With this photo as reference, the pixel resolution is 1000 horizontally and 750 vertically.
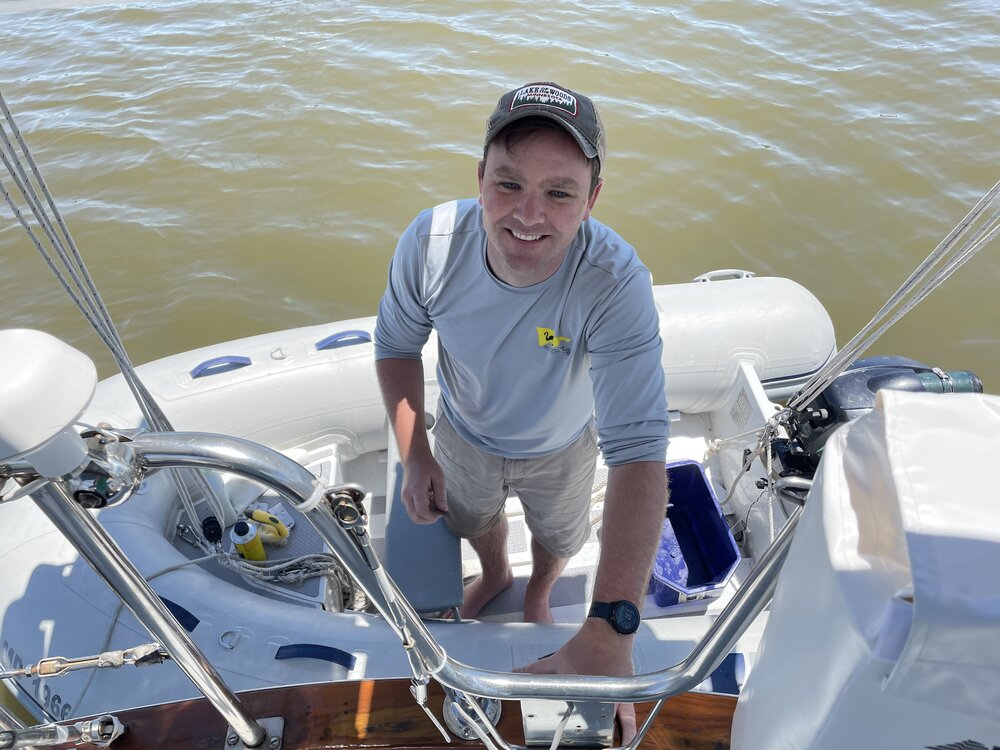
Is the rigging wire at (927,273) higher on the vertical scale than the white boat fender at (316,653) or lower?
higher

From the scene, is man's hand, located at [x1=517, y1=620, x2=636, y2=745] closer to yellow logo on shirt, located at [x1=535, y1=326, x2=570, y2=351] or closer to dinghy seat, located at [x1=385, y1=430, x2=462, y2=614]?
yellow logo on shirt, located at [x1=535, y1=326, x2=570, y2=351]

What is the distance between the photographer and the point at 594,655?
118cm

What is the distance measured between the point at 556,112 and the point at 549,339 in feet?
1.59

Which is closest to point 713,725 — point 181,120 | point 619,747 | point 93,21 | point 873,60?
point 619,747

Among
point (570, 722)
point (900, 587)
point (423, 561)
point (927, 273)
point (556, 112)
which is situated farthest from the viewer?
point (423, 561)

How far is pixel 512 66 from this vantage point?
6078 mm

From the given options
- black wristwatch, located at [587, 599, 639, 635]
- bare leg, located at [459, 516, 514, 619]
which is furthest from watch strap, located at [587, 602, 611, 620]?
bare leg, located at [459, 516, 514, 619]

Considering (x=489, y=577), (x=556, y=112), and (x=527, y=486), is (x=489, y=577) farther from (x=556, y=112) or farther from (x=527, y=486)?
(x=556, y=112)

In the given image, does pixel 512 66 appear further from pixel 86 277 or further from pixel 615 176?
pixel 86 277

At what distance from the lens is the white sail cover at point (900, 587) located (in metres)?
0.47

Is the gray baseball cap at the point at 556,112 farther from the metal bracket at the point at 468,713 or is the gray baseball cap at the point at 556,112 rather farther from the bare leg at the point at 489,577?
the bare leg at the point at 489,577

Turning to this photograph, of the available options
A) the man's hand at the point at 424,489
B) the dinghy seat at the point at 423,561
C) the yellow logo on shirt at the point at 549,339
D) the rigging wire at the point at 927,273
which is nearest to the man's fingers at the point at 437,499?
the man's hand at the point at 424,489

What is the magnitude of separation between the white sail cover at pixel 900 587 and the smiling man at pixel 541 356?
0.65m

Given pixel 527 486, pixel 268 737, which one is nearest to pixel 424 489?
pixel 527 486
